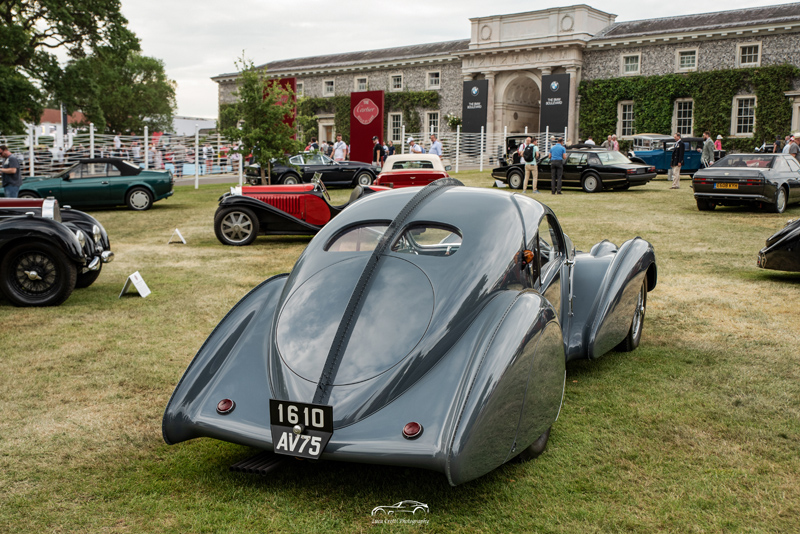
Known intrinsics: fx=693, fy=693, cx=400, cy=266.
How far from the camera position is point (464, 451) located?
294 cm

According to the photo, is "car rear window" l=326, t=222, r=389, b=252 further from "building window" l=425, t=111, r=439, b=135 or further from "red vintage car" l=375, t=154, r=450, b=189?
"building window" l=425, t=111, r=439, b=135

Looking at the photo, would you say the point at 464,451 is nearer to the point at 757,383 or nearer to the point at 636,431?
the point at 636,431

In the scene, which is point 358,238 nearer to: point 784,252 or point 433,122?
point 784,252

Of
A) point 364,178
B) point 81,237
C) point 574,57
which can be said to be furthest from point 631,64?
point 81,237

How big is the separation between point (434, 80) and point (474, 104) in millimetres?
8143

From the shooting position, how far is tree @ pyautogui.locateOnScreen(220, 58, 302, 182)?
19844mm

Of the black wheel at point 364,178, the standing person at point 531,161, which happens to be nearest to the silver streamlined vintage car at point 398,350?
the standing person at point 531,161

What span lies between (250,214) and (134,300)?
186 inches

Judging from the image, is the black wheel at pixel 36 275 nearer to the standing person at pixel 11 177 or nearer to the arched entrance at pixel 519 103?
the standing person at pixel 11 177

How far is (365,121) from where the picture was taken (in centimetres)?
2962

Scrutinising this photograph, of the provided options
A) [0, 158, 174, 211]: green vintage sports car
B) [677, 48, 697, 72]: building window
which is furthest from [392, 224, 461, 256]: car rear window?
[677, 48, 697, 72]: building window

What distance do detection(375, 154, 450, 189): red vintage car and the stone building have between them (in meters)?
28.0

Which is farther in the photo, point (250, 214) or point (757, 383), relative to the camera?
point (250, 214)

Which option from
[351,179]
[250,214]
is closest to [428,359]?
[250,214]
